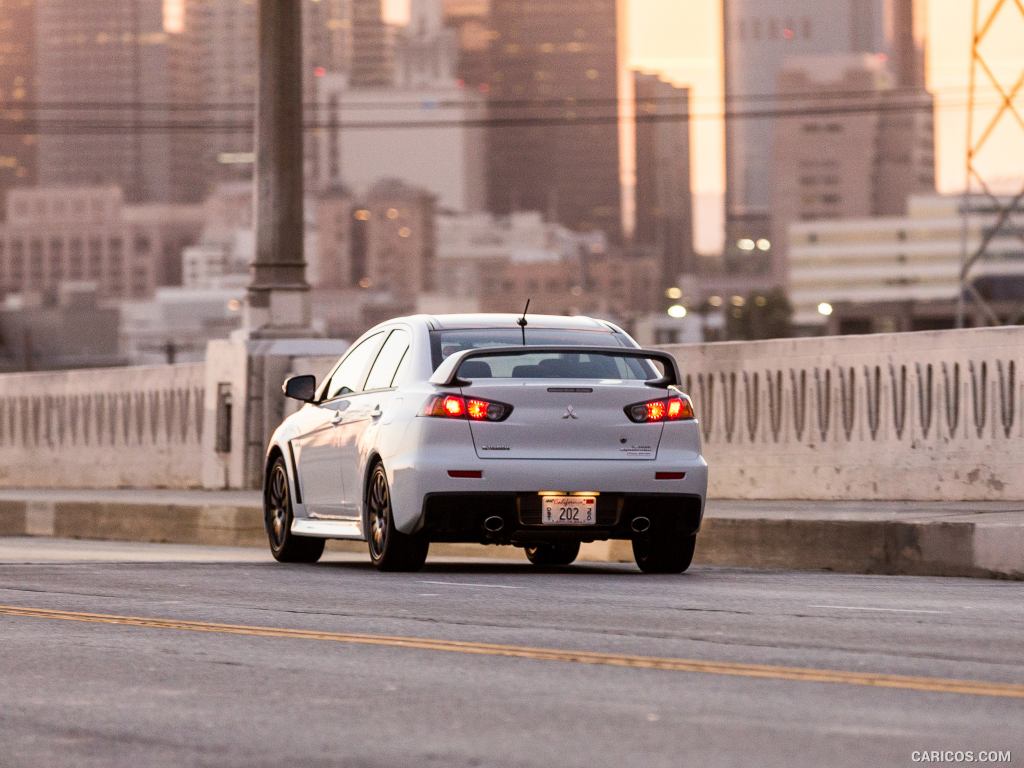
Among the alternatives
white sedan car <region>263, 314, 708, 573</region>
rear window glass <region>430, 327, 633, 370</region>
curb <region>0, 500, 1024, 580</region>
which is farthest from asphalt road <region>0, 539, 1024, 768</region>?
rear window glass <region>430, 327, 633, 370</region>

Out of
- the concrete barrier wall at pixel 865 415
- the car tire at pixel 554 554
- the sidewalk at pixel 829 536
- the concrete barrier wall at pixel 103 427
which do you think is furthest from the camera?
the concrete barrier wall at pixel 103 427

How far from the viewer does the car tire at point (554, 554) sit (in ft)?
51.9

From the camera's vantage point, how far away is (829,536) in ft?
47.8

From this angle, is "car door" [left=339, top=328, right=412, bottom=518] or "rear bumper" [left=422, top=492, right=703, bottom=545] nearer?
"rear bumper" [left=422, top=492, right=703, bottom=545]

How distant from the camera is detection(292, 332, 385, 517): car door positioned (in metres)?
14.7

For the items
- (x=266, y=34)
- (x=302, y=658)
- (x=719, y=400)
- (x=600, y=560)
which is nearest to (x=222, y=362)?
(x=266, y=34)

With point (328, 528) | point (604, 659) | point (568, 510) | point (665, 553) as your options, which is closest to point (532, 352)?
point (568, 510)

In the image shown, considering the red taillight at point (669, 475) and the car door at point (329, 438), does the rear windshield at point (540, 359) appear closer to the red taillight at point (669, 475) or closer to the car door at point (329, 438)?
the red taillight at point (669, 475)

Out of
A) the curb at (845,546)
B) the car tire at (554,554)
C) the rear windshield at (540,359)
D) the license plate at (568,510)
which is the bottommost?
the car tire at (554,554)

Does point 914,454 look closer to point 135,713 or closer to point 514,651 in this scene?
point 514,651

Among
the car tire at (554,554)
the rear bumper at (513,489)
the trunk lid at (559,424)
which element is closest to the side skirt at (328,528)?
the rear bumper at (513,489)

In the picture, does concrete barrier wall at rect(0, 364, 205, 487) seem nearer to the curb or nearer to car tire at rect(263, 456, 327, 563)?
the curb

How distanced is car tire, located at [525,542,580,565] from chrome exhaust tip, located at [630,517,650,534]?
2530mm

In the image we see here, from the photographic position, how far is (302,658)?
8.87 metres
